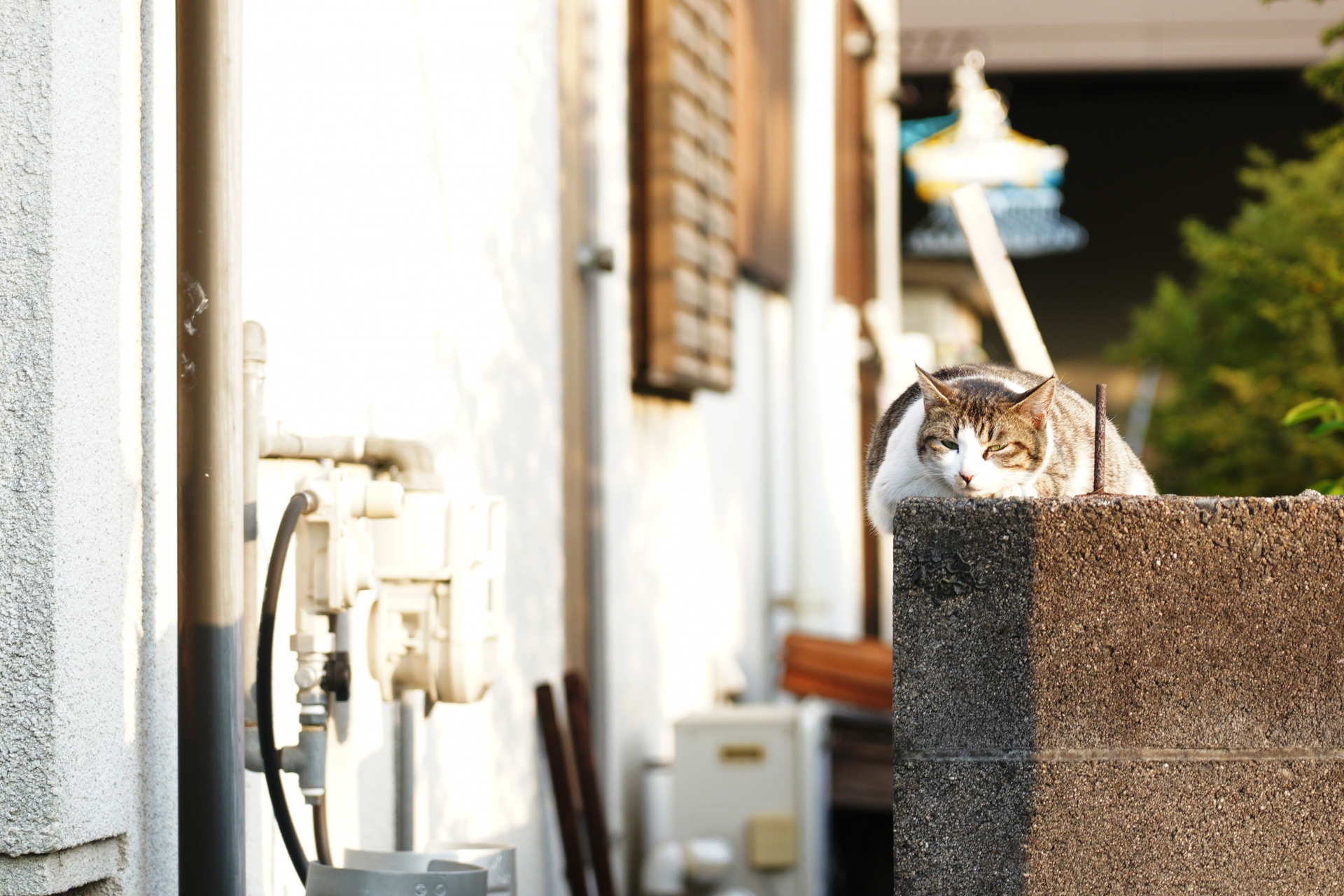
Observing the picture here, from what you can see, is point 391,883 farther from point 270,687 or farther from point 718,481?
point 718,481

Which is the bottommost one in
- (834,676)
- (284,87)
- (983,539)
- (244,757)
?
(834,676)

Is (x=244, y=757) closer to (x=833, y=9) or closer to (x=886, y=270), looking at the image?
(x=833, y=9)

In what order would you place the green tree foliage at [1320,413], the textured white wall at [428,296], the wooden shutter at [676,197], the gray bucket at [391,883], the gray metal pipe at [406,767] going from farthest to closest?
1. the wooden shutter at [676,197]
2. the gray metal pipe at [406,767]
3. the green tree foliage at [1320,413]
4. the textured white wall at [428,296]
5. the gray bucket at [391,883]

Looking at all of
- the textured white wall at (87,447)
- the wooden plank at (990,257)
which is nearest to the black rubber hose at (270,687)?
the textured white wall at (87,447)

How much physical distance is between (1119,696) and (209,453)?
4.36 feet

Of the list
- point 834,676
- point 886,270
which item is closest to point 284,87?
point 834,676

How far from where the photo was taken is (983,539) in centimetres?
192

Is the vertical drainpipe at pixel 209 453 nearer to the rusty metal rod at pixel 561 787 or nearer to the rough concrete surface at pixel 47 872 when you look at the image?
the rough concrete surface at pixel 47 872

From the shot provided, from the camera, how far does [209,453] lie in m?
2.13

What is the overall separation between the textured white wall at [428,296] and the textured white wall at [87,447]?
0.33 metres

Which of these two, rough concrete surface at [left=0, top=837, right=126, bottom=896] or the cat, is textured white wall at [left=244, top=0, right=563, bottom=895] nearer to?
rough concrete surface at [left=0, top=837, right=126, bottom=896]

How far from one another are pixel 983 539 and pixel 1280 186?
11564mm

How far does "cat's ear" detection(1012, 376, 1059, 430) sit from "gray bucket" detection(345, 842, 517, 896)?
3.53 feet

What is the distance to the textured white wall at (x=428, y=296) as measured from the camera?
2.54m
